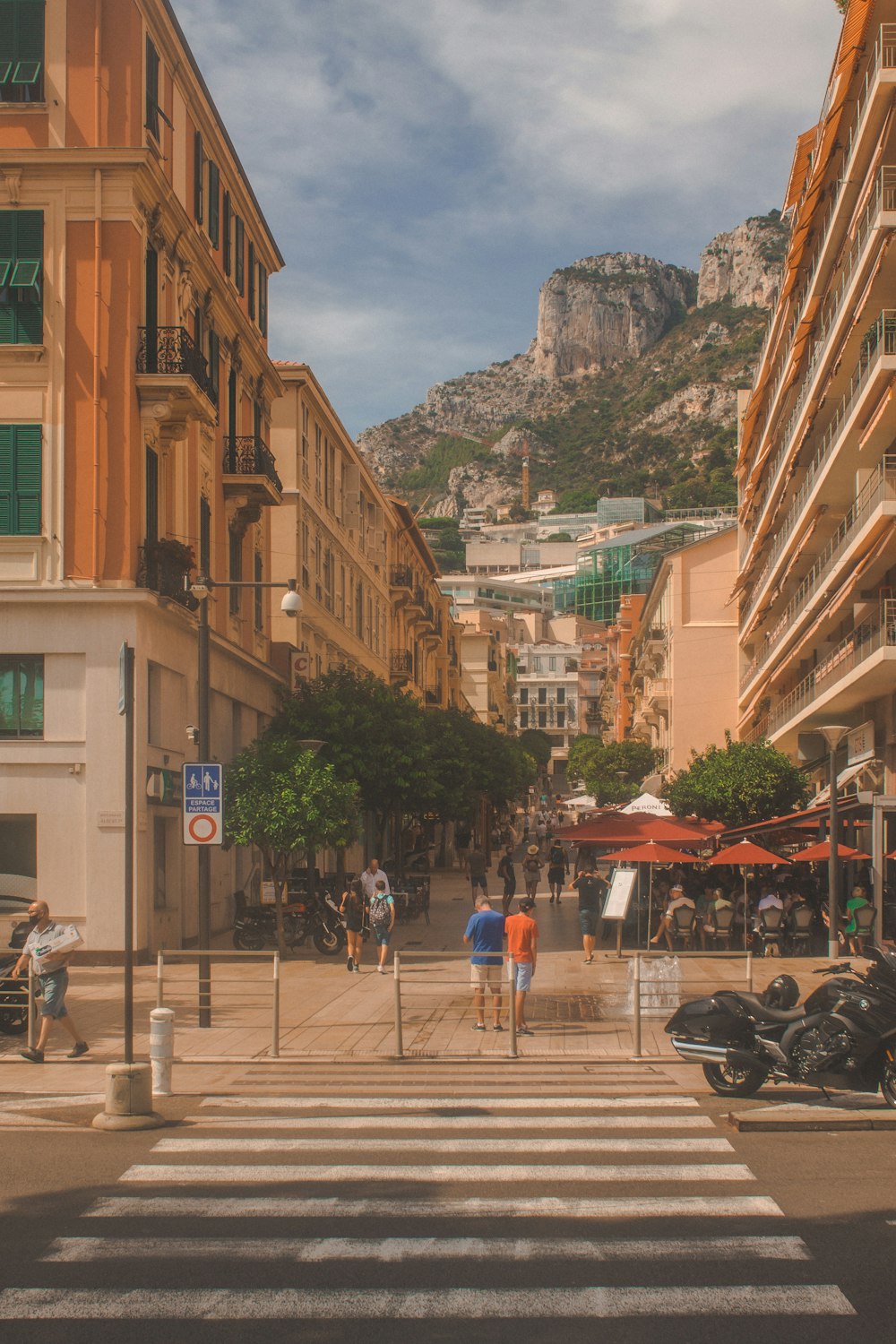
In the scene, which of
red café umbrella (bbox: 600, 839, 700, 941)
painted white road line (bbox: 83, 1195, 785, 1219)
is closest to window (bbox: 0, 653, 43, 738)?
red café umbrella (bbox: 600, 839, 700, 941)

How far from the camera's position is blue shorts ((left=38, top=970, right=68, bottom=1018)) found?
14805mm

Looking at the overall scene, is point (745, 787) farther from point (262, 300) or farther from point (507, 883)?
point (262, 300)

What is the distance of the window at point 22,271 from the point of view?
2445 centimetres

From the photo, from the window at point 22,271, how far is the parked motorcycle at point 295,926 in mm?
11078

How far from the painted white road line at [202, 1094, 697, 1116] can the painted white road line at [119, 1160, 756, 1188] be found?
2.30 metres

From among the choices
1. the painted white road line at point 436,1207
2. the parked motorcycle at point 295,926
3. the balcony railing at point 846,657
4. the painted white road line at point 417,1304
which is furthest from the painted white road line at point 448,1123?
the balcony railing at point 846,657

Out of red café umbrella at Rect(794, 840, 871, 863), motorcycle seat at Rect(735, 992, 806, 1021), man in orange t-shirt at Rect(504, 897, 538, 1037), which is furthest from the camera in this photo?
red café umbrella at Rect(794, 840, 871, 863)

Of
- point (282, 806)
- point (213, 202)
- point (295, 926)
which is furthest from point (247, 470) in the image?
point (295, 926)

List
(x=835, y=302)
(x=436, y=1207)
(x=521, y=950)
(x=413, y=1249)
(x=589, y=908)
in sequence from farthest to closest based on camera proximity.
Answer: (x=835, y=302), (x=589, y=908), (x=521, y=950), (x=436, y=1207), (x=413, y=1249)

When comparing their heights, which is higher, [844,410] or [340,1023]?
[844,410]

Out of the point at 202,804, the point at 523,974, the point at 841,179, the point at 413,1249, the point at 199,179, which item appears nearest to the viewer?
the point at 413,1249

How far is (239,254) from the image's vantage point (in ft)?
114

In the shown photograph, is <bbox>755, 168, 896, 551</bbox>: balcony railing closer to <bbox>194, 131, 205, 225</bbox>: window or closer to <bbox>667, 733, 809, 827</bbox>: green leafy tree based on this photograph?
<bbox>667, 733, 809, 827</bbox>: green leafy tree

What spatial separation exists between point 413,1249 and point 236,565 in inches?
1055
